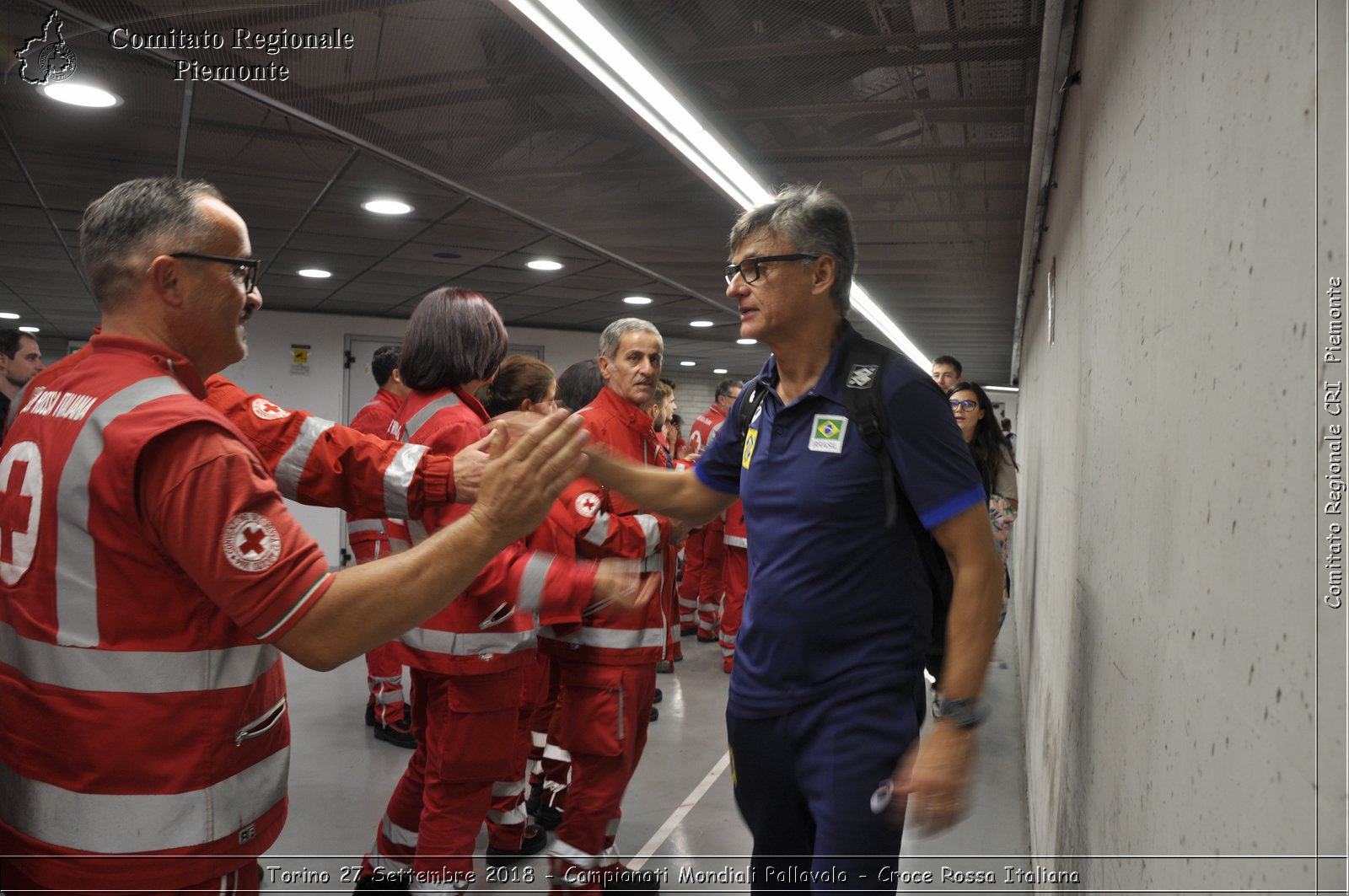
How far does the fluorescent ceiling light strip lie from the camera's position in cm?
289

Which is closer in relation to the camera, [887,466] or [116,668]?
[116,668]

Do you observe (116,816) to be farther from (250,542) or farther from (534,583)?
(534,583)

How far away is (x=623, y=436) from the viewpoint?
3.49 m

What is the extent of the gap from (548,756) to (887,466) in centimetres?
299

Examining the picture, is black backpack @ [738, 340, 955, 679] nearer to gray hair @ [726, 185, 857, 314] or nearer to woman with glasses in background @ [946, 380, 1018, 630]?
gray hair @ [726, 185, 857, 314]

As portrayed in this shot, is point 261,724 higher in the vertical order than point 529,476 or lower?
lower

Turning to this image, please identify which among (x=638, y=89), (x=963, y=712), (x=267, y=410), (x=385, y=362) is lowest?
(x=963, y=712)

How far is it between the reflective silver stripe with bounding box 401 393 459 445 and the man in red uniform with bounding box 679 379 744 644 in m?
5.50

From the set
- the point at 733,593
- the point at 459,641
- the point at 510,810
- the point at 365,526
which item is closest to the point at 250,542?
the point at 459,641

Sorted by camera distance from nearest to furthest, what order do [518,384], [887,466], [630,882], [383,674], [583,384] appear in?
[887,466] → [630,882] → [518,384] → [583,384] → [383,674]

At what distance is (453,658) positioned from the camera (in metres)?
2.86

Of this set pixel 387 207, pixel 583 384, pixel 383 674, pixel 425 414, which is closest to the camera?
pixel 425 414

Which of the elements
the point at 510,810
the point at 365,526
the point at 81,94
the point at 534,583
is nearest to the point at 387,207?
the point at 81,94

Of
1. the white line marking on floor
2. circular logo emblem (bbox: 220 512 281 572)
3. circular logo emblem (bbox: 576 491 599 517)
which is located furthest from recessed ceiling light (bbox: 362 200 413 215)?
circular logo emblem (bbox: 220 512 281 572)
